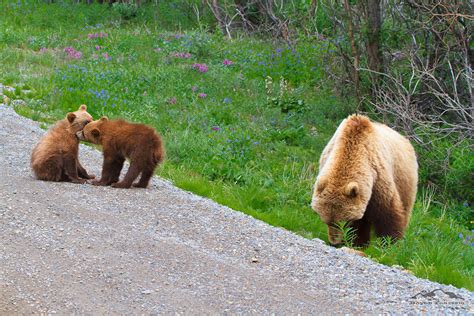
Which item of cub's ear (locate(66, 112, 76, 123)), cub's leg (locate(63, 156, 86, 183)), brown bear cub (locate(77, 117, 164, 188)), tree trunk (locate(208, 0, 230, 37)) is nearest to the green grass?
brown bear cub (locate(77, 117, 164, 188))

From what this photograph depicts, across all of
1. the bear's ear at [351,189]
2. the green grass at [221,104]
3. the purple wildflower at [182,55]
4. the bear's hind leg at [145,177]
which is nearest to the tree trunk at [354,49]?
the green grass at [221,104]

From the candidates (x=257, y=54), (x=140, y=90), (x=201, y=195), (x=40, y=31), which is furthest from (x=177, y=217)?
(x=40, y=31)

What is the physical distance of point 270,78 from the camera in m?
17.3

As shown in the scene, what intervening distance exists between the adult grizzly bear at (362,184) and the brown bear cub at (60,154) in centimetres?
297

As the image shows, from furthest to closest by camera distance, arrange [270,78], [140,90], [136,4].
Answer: [136,4] → [270,78] → [140,90]

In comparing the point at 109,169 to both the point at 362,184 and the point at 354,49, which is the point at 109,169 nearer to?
the point at 362,184

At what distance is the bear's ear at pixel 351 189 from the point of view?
788 cm

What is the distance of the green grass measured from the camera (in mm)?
10141

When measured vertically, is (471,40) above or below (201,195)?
above

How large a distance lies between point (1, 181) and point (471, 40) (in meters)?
9.36

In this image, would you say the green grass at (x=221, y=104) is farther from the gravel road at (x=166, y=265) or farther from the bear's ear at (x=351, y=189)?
the gravel road at (x=166, y=265)

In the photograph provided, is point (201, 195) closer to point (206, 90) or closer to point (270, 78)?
point (206, 90)

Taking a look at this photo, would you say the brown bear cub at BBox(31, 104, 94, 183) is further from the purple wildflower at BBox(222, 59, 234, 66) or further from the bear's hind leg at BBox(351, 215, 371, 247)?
the purple wildflower at BBox(222, 59, 234, 66)

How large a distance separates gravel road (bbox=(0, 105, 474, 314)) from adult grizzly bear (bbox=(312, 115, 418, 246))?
0.46m
